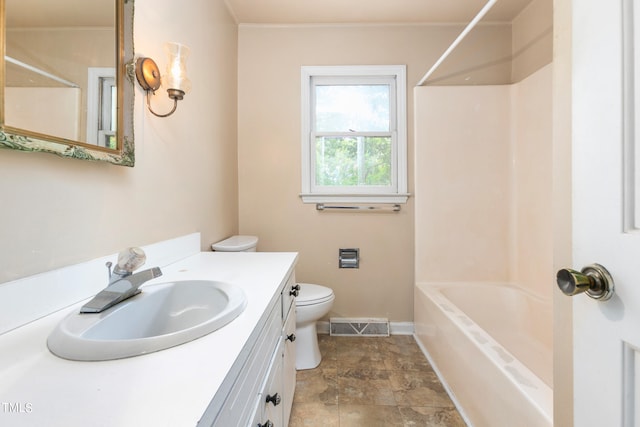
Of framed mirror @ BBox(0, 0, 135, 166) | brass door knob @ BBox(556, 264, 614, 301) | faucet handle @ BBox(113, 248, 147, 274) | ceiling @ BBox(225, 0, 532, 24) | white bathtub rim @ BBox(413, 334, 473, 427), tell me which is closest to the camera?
brass door knob @ BBox(556, 264, 614, 301)

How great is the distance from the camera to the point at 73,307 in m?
0.75

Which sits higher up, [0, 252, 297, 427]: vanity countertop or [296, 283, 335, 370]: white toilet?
[0, 252, 297, 427]: vanity countertop

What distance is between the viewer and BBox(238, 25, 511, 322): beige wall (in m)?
2.15

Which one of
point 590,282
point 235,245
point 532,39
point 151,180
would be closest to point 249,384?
point 590,282

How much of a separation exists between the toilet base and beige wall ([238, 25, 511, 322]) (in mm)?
478

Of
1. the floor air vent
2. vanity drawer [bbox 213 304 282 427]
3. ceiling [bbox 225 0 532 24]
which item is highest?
ceiling [bbox 225 0 532 24]

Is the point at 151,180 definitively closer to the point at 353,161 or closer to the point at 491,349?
the point at 353,161

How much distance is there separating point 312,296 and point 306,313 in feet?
0.37

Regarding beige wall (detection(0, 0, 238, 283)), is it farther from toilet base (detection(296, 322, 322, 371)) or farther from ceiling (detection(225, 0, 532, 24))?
toilet base (detection(296, 322, 322, 371))

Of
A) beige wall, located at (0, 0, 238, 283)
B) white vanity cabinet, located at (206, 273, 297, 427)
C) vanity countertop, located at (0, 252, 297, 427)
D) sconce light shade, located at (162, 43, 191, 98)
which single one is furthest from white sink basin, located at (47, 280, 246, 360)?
sconce light shade, located at (162, 43, 191, 98)

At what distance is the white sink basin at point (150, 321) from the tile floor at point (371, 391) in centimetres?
89

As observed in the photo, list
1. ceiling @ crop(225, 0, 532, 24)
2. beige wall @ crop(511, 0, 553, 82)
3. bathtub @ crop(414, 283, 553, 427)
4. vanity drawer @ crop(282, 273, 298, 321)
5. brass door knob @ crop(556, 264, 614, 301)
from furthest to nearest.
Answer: ceiling @ crop(225, 0, 532, 24)
beige wall @ crop(511, 0, 553, 82)
vanity drawer @ crop(282, 273, 298, 321)
bathtub @ crop(414, 283, 553, 427)
brass door knob @ crop(556, 264, 614, 301)

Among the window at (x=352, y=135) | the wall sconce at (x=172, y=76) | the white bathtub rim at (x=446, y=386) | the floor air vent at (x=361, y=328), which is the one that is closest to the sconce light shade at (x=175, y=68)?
the wall sconce at (x=172, y=76)

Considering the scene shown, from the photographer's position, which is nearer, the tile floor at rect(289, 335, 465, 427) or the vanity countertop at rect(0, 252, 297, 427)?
the vanity countertop at rect(0, 252, 297, 427)
